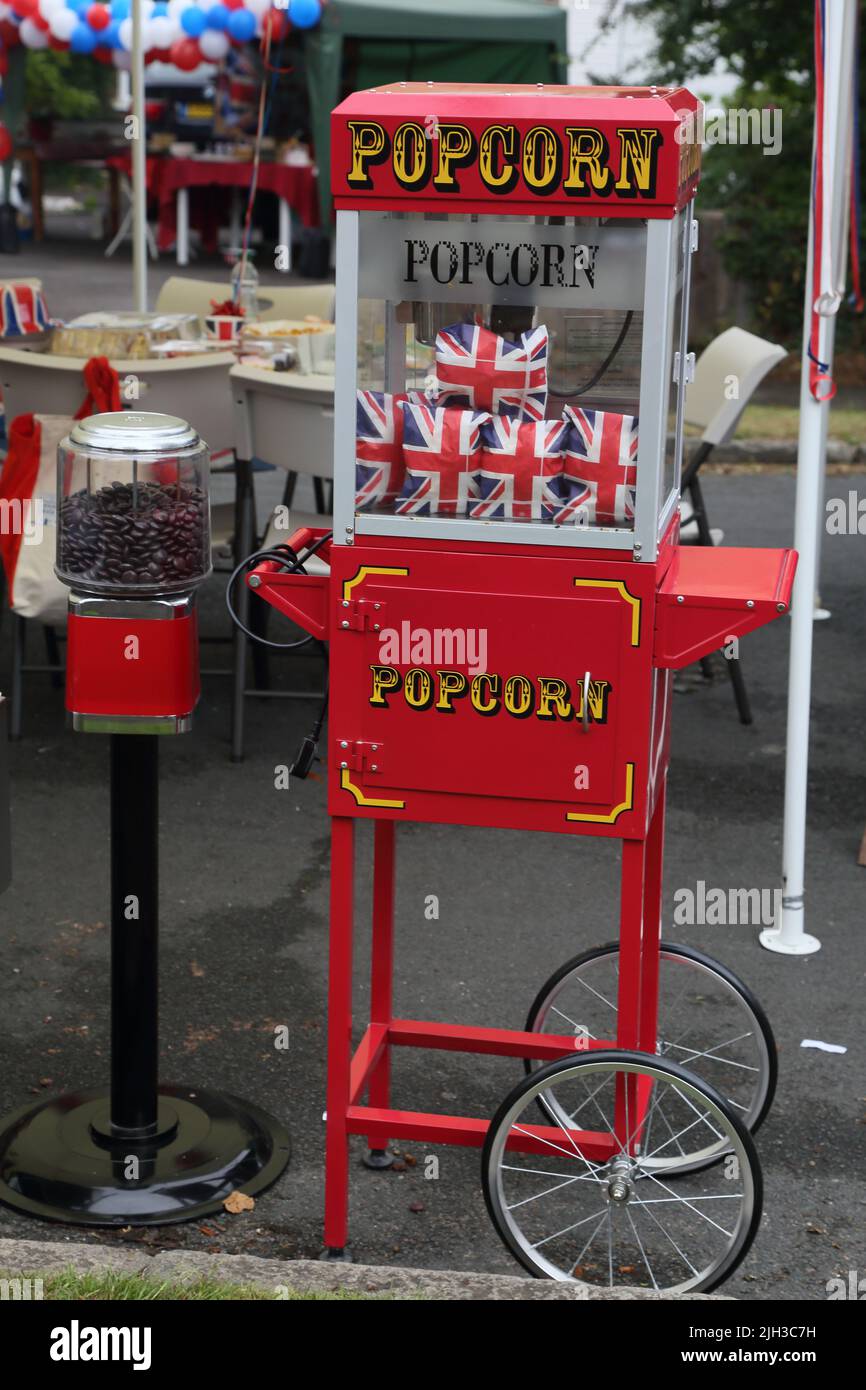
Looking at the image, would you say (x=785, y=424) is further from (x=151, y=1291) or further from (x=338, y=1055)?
(x=151, y=1291)

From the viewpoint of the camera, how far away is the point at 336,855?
316 centimetres

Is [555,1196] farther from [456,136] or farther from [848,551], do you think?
[848,551]

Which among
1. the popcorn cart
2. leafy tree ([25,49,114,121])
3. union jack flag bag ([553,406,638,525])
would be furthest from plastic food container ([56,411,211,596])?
leafy tree ([25,49,114,121])

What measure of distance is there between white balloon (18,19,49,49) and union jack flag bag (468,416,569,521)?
51.4 ft

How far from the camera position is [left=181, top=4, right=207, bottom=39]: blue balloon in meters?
17.0

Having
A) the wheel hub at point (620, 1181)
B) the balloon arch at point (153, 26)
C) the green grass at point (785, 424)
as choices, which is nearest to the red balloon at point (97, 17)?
the balloon arch at point (153, 26)

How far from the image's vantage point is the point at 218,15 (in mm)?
16875

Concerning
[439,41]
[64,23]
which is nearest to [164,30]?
[64,23]

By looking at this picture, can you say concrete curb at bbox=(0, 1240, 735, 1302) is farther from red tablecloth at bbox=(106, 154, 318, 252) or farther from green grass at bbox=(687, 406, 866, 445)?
red tablecloth at bbox=(106, 154, 318, 252)

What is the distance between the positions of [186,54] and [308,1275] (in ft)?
54.4

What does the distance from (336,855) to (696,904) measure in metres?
1.94

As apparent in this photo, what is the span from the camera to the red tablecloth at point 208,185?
Result: 716 inches

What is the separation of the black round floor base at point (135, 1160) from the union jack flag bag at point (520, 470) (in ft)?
4.58

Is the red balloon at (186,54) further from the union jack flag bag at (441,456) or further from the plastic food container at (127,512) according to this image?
the union jack flag bag at (441,456)
